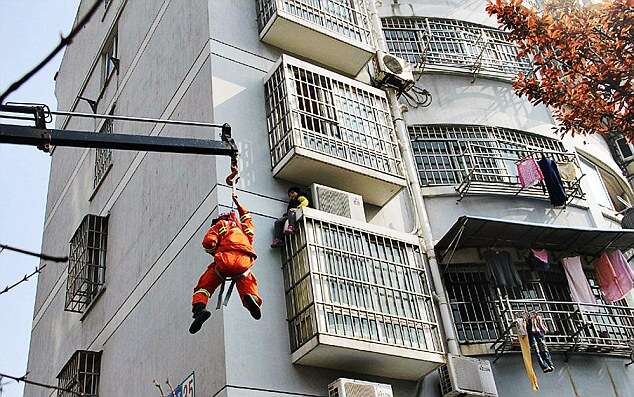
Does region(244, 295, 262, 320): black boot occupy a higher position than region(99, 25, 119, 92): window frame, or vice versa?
region(99, 25, 119, 92): window frame

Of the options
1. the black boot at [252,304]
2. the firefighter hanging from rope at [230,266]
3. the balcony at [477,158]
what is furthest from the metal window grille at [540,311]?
the firefighter hanging from rope at [230,266]

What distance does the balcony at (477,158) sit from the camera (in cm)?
1402

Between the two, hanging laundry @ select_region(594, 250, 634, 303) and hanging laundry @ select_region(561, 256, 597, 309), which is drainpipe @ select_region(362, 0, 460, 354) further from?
hanging laundry @ select_region(594, 250, 634, 303)

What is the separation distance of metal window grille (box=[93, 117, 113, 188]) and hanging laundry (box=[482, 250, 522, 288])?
358 inches

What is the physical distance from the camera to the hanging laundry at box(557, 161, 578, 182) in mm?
14688

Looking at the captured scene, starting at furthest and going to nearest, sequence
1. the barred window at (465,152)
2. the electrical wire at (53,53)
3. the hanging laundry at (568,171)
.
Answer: the hanging laundry at (568,171) → the barred window at (465,152) → the electrical wire at (53,53)

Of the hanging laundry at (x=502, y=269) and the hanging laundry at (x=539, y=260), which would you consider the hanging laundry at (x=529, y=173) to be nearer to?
the hanging laundry at (x=539, y=260)

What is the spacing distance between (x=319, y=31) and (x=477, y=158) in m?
4.37

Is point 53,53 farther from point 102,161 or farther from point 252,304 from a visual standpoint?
point 102,161

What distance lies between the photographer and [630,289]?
13.4 meters

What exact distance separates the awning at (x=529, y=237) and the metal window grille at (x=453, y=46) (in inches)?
181

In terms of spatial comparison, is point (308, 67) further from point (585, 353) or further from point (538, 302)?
point (585, 353)

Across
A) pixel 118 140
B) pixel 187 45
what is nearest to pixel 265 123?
pixel 187 45

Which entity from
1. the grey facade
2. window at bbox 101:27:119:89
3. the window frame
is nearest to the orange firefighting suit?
the grey facade
